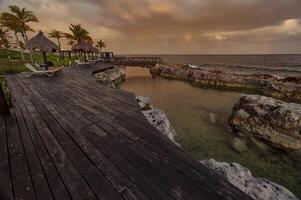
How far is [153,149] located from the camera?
Answer: 3.39 metres

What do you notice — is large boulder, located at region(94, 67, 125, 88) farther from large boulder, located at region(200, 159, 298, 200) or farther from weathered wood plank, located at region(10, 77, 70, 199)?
large boulder, located at region(200, 159, 298, 200)

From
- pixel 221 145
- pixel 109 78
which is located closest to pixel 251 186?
pixel 221 145

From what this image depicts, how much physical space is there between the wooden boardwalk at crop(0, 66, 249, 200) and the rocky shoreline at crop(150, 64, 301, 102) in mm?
21502

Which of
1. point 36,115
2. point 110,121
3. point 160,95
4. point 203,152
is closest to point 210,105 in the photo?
point 160,95

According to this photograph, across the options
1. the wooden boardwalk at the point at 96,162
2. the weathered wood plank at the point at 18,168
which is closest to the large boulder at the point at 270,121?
the wooden boardwalk at the point at 96,162

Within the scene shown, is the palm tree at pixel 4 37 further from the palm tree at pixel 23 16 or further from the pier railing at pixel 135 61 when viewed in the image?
the pier railing at pixel 135 61

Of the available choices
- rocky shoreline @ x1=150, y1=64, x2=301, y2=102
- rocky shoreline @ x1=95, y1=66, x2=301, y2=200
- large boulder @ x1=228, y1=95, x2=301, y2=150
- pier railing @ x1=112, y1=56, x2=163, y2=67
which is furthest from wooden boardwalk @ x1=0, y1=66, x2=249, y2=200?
pier railing @ x1=112, y1=56, x2=163, y2=67

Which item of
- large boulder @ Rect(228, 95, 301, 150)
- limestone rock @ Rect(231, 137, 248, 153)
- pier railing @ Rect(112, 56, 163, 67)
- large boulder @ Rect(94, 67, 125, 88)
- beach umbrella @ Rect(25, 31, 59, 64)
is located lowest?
limestone rock @ Rect(231, 137, 248, 153)

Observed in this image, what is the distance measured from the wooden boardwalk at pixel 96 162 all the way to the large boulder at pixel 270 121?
753 cm

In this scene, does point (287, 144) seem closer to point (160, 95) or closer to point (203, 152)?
point (203, 152)

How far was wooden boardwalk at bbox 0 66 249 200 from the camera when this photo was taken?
2.36 metres

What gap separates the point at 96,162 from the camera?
2.96m

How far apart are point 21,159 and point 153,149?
258cm

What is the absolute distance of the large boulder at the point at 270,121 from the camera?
7996 mm
